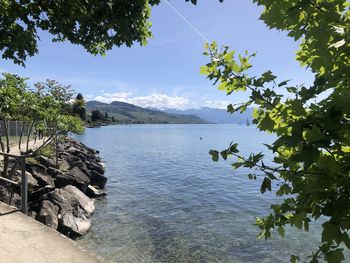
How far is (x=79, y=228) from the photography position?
1312 centimetres

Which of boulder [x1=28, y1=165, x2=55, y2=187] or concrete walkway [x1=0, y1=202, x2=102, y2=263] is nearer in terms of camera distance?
concrete walkway [x1=0, y1=202, x2=102, y2=263]

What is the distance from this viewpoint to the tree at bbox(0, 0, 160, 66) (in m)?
5.41

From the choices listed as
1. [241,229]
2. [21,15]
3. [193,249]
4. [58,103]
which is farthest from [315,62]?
[58,103]

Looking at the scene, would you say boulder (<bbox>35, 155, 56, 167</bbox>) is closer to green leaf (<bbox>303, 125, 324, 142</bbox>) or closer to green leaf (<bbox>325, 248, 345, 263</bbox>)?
green leaf (<bbox>325, 248, 345, 263</bbox>)

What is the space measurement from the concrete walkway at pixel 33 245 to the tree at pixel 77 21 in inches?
154

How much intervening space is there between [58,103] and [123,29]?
13.2m

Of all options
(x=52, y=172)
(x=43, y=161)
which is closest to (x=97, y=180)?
(x=43, y=161)

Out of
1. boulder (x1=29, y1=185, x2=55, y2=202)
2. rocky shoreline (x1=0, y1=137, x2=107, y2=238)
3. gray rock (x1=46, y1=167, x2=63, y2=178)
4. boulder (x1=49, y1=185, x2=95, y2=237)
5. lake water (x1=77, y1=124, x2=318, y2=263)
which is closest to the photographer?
rocky shoreline (x1=0, y1=137, x2=107, y2=238)

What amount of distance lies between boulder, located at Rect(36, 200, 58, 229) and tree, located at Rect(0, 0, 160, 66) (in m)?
6.21

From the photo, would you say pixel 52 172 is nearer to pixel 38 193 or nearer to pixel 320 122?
pixel 38 193

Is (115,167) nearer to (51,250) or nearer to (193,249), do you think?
(193,249)

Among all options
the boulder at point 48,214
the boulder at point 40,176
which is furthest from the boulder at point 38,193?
the boulder at point 40,176

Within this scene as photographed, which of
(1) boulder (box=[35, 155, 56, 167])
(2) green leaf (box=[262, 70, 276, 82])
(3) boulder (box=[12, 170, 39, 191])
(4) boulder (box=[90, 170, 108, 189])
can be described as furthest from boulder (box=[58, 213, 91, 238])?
(2) green leaf (box=[262, 70, 276, 82])

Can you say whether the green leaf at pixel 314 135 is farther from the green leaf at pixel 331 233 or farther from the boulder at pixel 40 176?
the boulder at pixel 40 176
